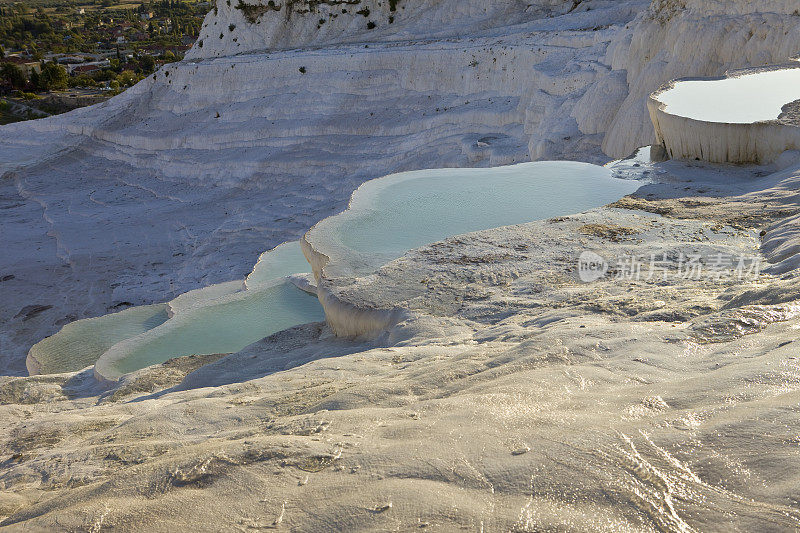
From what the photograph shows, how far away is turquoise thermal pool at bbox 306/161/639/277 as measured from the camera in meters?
5.88

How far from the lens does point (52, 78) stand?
113ft

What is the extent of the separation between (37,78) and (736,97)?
35.9 metres

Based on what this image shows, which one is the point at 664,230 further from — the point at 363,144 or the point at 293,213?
the point at 363,144

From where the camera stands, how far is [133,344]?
6.86 m

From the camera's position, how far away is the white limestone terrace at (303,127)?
37.3ft

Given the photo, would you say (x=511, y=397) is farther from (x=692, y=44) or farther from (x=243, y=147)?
(x=243, y=147)

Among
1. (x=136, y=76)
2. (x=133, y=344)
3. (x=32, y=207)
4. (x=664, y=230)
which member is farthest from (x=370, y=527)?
(x=136, y=76)

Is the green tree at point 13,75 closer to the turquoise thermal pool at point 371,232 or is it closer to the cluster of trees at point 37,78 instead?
the cluster of trees at point 37,78

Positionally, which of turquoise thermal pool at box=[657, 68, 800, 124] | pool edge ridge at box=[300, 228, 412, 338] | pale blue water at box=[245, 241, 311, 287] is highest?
turquoise thermal pool at box=[657, 68, 800, 124]

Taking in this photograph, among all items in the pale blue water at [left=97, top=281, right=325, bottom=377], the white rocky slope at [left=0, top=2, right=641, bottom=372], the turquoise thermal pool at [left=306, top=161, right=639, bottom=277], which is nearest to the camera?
the turquoise thermal pool at [left=306, top=161, right=639, bottom=277]

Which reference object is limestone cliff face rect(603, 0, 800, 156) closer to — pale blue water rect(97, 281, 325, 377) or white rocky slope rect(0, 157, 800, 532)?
white rocky slope rect(0, 157, 800, 532)

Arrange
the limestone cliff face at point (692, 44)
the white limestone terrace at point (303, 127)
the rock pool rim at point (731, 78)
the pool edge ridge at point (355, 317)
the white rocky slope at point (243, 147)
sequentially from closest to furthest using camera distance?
the pool edge ridge at point (355, 317)
the rock pool rim at point (731, 78)
the limestone cliff face at point (692, 44)
the white limestone terrace at point (303, 127)
the white rocky slope at point (243, 147)

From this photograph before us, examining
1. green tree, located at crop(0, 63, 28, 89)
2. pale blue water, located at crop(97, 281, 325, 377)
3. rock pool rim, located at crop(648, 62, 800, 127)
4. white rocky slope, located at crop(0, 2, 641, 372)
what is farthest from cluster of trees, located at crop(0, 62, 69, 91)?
rock pool rim, located at crop(648, 62, 800, 127)

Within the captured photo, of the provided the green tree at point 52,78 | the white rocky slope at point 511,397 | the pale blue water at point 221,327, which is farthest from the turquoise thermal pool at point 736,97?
the green tree at point 52,78
